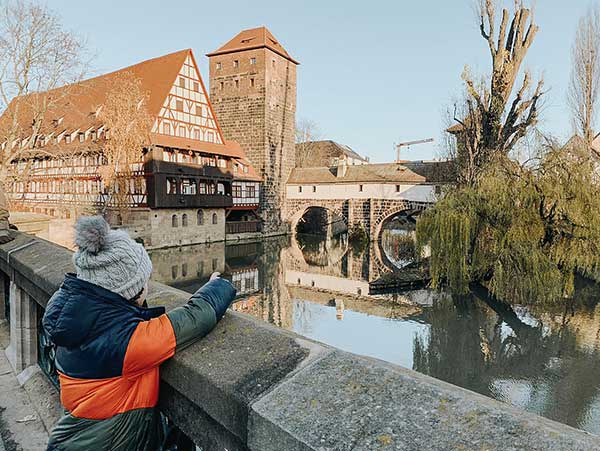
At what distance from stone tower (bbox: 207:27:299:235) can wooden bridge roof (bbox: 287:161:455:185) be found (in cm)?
160

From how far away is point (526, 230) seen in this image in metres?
10.0

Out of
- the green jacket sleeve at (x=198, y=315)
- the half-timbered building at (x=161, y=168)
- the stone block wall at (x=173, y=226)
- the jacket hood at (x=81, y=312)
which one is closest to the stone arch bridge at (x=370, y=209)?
the half-timbered building at (x=161, y=168)

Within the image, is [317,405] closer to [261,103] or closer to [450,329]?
[450,329]

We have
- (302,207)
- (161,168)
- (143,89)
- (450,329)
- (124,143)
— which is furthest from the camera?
(302,207)

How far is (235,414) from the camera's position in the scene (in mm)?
1000

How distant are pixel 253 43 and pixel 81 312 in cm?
3046

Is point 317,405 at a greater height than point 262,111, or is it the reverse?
point 262,111

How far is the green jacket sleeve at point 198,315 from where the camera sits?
1.20 meters

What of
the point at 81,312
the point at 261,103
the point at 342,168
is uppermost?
the point at 261,103

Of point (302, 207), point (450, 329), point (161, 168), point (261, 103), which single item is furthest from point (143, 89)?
point (450, 329)

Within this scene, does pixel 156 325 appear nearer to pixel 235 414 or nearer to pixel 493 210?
pixel 235 414

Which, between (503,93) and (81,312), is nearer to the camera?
(81,312)

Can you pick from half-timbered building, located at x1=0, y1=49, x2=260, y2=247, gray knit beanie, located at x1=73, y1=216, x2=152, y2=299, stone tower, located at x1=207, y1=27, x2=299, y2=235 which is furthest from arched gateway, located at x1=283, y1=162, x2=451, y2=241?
gray knit beanie, located at x1=73, y1=216, x2=152, y2=299

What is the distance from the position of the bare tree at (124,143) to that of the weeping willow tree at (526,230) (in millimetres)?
14641
